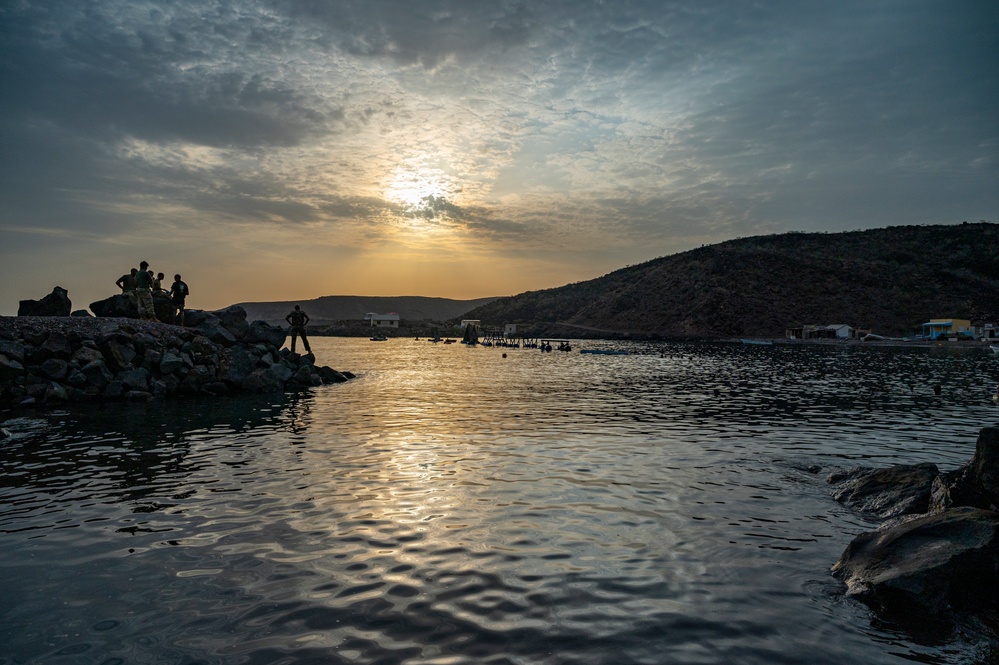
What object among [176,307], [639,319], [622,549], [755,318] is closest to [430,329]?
[639,319]

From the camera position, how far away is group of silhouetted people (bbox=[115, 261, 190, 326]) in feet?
112

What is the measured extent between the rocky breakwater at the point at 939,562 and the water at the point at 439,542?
0.42 metres

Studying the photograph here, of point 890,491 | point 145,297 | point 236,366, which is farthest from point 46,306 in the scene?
point 890,491

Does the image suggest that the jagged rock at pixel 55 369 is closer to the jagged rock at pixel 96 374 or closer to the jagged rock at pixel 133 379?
the jagged rock at pixel 96 374

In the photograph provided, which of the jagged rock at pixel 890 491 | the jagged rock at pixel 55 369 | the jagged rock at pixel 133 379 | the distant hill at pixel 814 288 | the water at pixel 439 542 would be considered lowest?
the water at pixel 439 542

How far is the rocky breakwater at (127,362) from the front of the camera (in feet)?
Result: 88.4

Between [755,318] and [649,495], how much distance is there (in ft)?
428

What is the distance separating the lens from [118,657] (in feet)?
20.1

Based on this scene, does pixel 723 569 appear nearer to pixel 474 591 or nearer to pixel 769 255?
pixel 474 591

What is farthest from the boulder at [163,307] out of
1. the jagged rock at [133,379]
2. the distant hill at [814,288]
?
the distant hill at [814,288]

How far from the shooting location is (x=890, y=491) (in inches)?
471

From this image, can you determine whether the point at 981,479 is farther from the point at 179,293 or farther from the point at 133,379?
the point at 179,293

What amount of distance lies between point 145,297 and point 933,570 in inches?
1559

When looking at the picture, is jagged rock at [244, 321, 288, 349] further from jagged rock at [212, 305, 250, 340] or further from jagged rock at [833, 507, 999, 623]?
jagged rock at [833, 507, 999, 623]
